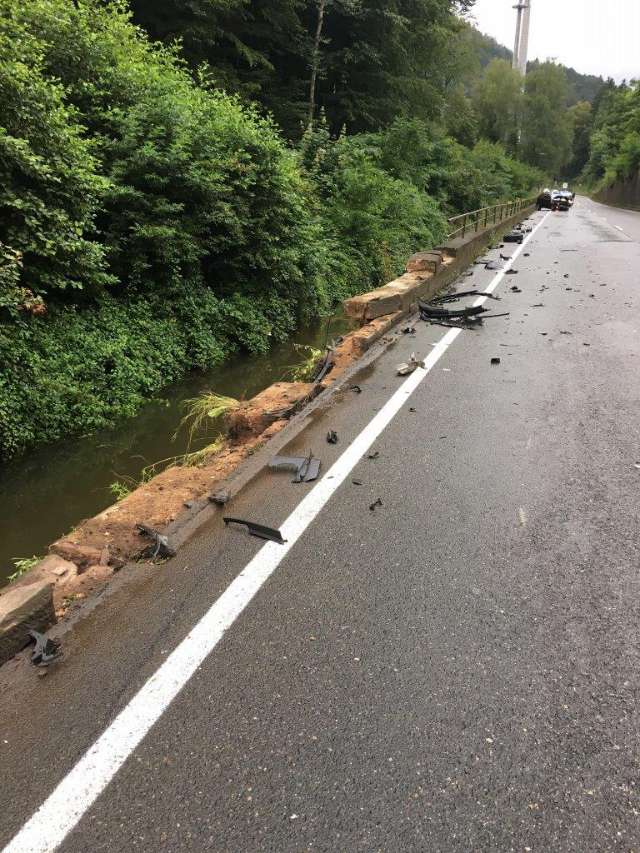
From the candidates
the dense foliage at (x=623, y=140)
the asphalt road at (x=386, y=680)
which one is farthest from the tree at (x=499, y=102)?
the asphalt road at (x=386, y=680)

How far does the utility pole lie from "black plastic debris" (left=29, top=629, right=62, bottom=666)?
92.3m

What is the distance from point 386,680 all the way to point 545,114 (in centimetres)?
8549

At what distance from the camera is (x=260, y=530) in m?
3.69

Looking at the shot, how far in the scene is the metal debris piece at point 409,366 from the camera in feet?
22.4

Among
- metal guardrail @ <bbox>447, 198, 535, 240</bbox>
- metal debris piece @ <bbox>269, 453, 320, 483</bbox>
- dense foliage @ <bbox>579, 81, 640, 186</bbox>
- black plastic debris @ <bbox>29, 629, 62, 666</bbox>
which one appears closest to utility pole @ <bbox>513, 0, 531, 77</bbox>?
dense foliage @ <bbox>579, 81, 640, 186</bbox>

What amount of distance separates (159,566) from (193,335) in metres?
6.11

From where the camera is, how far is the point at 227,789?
2051 mm

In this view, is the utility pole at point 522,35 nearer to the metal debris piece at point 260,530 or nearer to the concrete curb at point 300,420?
the concrete curb at point 300,420

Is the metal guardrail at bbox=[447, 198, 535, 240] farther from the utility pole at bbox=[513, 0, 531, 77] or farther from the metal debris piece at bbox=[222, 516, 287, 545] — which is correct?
the utility pole at bbox=[513, 0, 531, 77]

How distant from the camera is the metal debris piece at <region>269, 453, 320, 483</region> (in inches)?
172

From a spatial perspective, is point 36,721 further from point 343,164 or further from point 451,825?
point 343,164

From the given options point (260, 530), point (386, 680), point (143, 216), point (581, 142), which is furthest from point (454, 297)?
point (581, 142)

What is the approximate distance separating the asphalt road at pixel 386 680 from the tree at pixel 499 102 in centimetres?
7447

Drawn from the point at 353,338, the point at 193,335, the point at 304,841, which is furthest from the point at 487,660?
the point at 193,335
